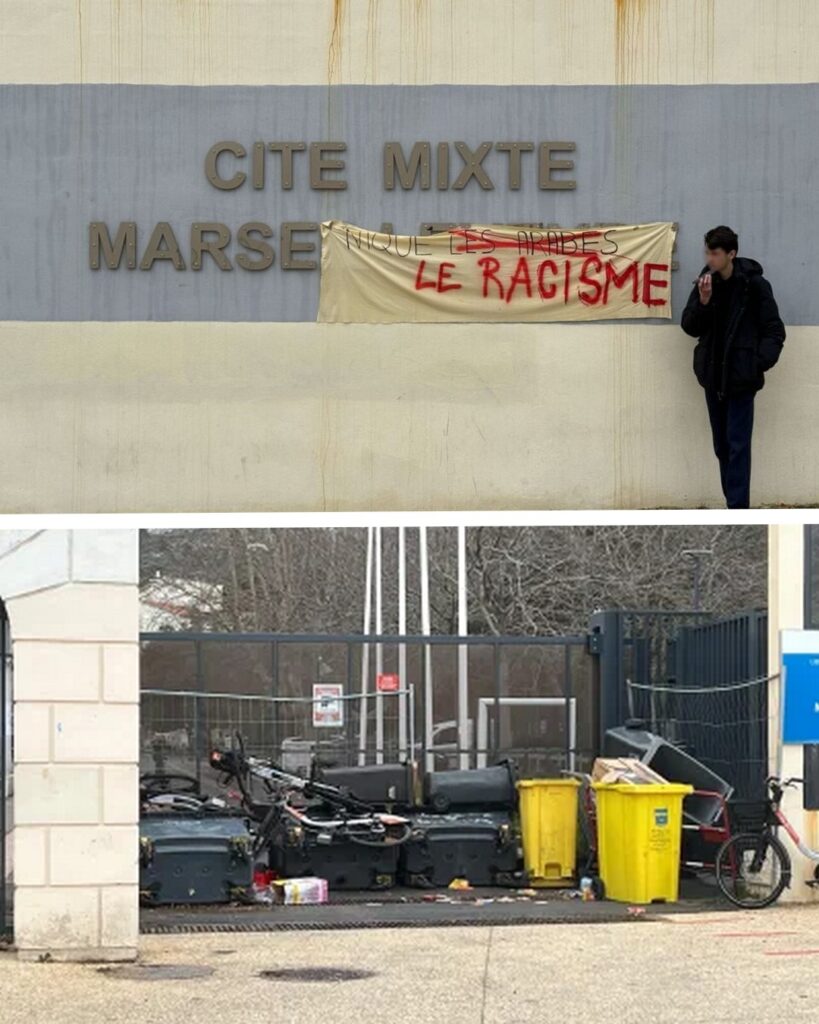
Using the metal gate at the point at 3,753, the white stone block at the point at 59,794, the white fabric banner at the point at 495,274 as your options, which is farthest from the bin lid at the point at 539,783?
the white fabric banner at the point at 495,274

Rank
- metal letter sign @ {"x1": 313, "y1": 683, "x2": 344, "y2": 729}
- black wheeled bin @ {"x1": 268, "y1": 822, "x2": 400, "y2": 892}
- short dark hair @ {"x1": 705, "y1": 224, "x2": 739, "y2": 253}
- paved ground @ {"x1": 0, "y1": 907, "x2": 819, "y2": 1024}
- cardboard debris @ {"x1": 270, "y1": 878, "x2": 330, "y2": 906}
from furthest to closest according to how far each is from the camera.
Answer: metal letter sign @ {"x1": 313, "y1": 683, "x2": 344, "y2": 729}
black wheeled bin @ {"x1": 268, "y1": 822, "x2": 400, "y2": 892}
cardboard debris @ {"x1": 270, "y1": 878, "x2": 330, "y2": 906}
paved ground @ {"x1": 0, "y1": 907, "x2": 819, "y2": 1024}
short dark hair @ {"x1": 705, "y1": 224, "x2": 739, "y2": 253}

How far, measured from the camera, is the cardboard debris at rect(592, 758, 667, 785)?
49.4ft

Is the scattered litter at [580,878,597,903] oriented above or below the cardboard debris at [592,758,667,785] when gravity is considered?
below

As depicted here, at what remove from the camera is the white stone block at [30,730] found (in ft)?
37.8

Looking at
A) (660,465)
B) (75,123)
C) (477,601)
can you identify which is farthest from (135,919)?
(477,601)

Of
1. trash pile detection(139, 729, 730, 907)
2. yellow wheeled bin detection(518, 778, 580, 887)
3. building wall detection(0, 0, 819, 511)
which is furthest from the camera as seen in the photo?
yellow wheeled bin detection(518, 778, 580, 887)

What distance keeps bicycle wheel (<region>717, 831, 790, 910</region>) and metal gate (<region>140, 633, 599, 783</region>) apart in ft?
7.49

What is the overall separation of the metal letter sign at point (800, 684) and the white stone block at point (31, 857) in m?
5.76

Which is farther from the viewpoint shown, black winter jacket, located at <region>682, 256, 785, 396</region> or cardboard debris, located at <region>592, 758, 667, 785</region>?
cardboard debris, located at <region>592, 758, 667, 785</region>

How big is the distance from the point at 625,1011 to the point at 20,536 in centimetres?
414

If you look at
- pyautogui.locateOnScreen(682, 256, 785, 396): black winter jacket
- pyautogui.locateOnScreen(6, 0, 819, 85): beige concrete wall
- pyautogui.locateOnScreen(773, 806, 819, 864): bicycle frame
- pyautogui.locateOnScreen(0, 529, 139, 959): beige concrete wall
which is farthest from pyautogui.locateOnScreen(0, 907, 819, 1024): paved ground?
pyautogui.locateOnScreen(6, 0, 819, 85): beige concrete wall

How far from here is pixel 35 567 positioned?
453 inches

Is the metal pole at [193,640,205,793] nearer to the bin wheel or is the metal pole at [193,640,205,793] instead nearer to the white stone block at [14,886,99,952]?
the bin wheel

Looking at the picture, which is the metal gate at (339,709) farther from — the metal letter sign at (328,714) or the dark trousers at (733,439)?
the dark trousers at (733,439)
